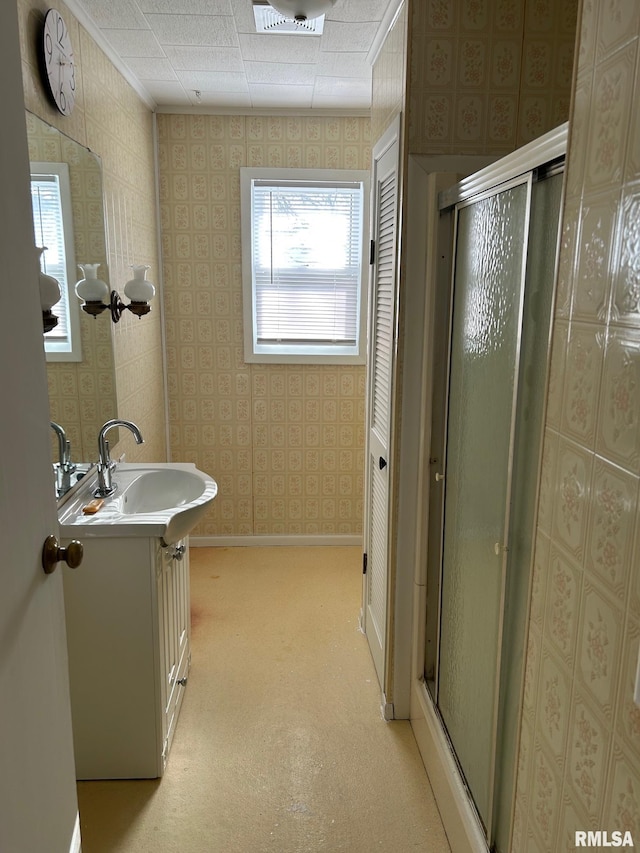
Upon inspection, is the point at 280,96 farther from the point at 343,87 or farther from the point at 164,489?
the point at 164,489

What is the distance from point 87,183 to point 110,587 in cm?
143

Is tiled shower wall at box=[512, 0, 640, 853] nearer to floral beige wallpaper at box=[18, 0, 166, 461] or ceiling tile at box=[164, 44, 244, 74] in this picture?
floral beige wallpaper at box=[18, 0, 166, 461]

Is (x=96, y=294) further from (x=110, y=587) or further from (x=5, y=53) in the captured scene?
(x=5, y=53)

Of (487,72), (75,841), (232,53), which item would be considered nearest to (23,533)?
(75,841)

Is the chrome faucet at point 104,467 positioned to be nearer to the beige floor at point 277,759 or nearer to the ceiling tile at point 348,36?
the beige floor at point 277,759

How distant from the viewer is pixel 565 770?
97cm

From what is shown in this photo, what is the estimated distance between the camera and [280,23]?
2225mm

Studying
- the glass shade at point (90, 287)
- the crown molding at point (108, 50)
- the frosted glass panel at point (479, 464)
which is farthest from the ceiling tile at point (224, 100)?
the frosted glass panel at point (479, 464)

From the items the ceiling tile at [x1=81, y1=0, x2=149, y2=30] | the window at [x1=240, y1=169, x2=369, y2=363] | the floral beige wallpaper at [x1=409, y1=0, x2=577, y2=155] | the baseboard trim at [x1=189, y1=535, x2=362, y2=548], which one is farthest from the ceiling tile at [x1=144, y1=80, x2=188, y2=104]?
the baseboard trim at [x1=189, y1=535, x2=362, y2=548]

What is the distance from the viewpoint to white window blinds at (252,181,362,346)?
3520 mm

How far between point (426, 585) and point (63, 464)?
4.26 feet

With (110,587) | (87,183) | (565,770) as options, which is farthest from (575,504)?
(87,183)

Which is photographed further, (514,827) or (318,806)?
(318,806)

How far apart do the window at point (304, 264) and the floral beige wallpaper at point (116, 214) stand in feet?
1.85
